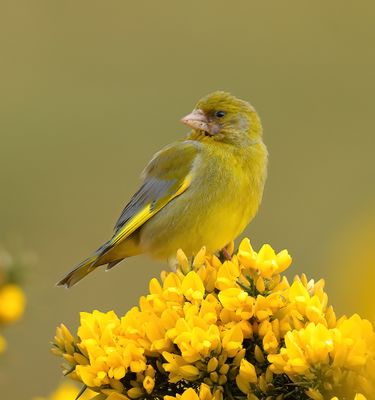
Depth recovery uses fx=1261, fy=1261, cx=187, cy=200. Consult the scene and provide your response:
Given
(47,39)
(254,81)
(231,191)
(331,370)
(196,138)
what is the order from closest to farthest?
(331,370) < (231,191) < (196,138) < (254,81) < (47,39)

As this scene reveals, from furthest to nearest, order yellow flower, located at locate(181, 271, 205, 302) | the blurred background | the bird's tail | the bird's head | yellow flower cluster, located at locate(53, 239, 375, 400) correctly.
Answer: the blurred background → the bird's head → the bird's tail → yellow flower, located at locate(181, 271, 205, 302) → yellow flower cluster, located at locate(53, 239, 375, 400)

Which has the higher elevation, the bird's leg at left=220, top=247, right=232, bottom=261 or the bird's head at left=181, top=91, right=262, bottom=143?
the bird's head at left=181, top=91, right=262, bottom=143

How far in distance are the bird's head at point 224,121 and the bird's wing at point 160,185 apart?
0.28ft

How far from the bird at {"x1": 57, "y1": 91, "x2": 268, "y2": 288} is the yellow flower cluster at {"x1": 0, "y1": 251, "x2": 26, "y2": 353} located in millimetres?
1121

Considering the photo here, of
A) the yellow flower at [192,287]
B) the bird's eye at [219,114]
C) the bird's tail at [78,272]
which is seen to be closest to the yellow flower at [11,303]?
the yellow flower at [192,287]

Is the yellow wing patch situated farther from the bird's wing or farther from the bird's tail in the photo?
the bird's tail

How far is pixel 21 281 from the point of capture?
3.47 m

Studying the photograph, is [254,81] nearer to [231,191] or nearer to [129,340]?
A: [231,191]

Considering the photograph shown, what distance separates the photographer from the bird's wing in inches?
192

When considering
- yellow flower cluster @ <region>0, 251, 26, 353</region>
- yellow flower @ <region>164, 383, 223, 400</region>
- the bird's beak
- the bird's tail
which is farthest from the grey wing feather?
yellow flower @ <region>164, 383, 223, 400</region>

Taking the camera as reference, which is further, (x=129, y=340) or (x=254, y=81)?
(x=254, y=81)

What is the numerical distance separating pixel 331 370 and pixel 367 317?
13 cm

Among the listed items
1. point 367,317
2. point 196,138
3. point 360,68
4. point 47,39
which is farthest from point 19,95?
point 367,317

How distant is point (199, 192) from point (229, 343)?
2.10 metres
